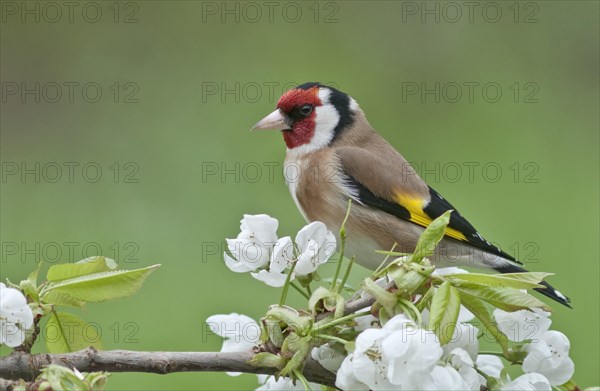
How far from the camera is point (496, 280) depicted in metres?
0.98

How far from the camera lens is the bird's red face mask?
1905 mm

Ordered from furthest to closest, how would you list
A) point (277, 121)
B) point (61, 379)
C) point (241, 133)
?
1. point (241, 133)
2. point (277, 121)
3. point (61, 379)

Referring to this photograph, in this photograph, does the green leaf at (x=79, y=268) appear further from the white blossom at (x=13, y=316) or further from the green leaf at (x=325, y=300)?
the green leaf at (x=325, y=300)

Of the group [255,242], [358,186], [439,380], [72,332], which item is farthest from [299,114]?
[439,380]

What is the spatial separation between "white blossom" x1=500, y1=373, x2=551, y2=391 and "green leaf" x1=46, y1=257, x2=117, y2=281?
1.33ft

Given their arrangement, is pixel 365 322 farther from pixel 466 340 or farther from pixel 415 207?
pixel 415 207

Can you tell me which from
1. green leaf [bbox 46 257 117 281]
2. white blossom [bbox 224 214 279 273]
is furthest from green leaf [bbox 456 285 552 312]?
green leaf [bbox 46 257 117 281]

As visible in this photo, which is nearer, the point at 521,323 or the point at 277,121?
the point at 521,323

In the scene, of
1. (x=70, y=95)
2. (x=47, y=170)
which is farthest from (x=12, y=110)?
(x=47, y=170)

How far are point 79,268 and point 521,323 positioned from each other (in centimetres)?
45

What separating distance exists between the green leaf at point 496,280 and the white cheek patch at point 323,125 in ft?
3.12

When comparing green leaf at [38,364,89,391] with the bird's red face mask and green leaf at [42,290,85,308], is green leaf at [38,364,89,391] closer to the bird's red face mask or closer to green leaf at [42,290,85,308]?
green leaf at [42,290,85,308]

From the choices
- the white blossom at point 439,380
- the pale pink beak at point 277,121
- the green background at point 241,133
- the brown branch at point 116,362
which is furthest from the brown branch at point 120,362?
the pale pink beak at point 277,121

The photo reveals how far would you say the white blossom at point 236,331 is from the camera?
3.57 feet
